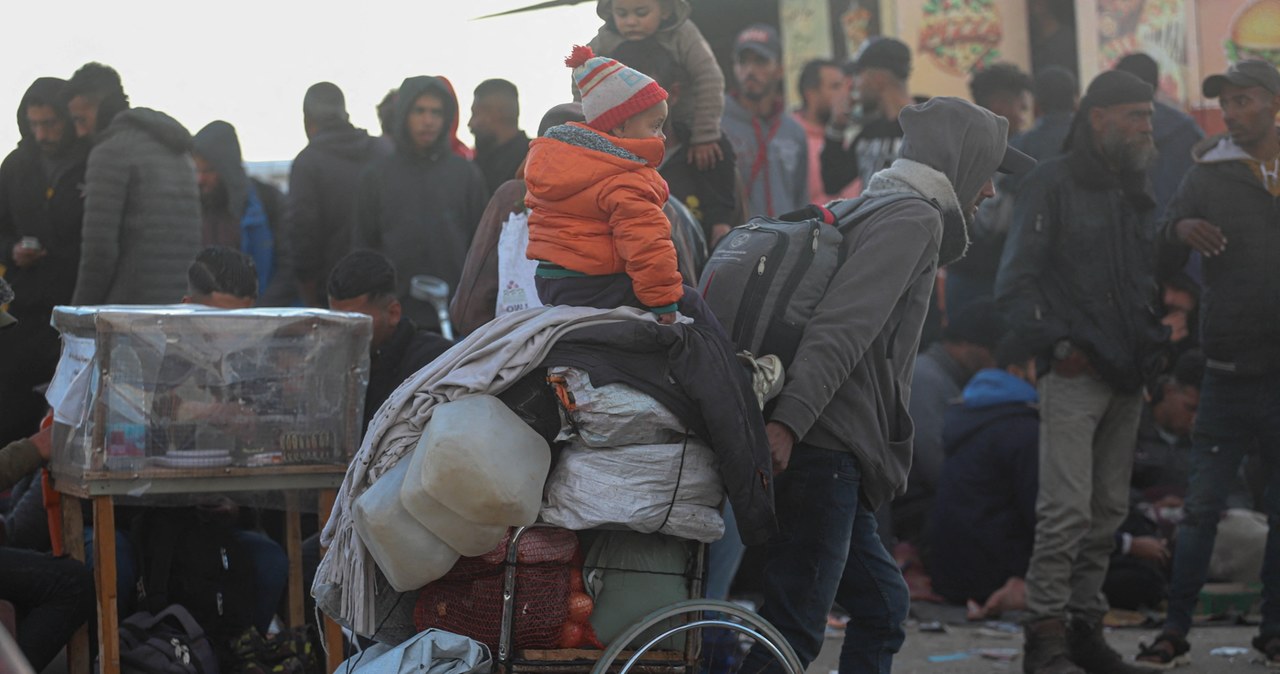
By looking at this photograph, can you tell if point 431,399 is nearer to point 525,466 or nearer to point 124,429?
point 525,466

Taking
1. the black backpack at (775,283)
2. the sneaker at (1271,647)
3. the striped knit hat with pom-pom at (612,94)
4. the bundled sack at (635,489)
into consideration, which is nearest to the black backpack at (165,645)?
the bundled sack at (635,489)

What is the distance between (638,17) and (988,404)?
2936 mm

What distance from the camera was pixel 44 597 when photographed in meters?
5.26

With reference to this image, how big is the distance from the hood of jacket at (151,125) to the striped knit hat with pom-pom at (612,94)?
11.8 feet

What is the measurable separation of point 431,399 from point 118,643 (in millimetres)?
1889

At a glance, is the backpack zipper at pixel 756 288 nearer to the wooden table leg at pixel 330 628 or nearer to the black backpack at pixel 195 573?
the wooden table leg at pixel 330 628

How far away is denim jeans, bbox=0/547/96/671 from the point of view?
206 inches

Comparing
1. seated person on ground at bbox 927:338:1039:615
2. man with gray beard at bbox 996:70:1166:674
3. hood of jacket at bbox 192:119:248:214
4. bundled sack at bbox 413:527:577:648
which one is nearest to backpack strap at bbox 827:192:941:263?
→ bundled sack at bbox 413:527:577:648

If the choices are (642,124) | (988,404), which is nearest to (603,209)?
(642,124)

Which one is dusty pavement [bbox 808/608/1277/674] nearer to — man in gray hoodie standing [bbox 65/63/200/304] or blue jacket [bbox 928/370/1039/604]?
blue jacket [bbox 928/370/1039/604]

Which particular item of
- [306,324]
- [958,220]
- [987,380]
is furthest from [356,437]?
[987,380]

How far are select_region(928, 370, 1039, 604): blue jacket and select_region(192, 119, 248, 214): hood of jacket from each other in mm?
4374

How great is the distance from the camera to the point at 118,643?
5.18 m

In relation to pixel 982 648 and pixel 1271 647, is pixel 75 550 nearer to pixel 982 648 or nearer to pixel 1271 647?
pixel 982 648
